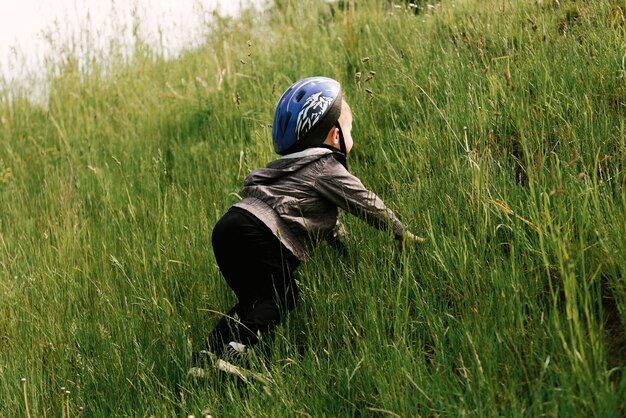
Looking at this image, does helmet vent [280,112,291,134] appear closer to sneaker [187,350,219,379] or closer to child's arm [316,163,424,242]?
child's arm [316,163,424,242]

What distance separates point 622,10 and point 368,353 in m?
2.79

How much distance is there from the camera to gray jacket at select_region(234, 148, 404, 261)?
133 inches

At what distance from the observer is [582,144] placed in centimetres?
343

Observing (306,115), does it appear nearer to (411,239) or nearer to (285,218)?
(285,218)

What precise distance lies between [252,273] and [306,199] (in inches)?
17.1

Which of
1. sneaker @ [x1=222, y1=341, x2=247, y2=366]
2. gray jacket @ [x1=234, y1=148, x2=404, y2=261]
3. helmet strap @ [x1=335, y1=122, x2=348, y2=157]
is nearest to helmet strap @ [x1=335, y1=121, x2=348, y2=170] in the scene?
helmet strap @ [x1=335, y1=122, x2=348, y2=157]

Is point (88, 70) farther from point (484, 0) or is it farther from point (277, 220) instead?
point (277, 220)

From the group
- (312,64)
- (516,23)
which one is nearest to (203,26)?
(312,64)

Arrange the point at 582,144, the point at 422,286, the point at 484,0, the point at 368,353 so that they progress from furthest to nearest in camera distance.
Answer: the point at 484,0 → the point at 582,144 → the point at 422,286 → the point at 368,353

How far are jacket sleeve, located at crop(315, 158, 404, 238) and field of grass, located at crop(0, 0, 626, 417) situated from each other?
104 mm

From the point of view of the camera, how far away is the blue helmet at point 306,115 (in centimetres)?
353

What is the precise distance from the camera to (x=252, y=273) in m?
3.42

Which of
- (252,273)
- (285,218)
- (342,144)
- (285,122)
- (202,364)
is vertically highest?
(285,122)

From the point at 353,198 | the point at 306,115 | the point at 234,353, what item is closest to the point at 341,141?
the point at 306,115
